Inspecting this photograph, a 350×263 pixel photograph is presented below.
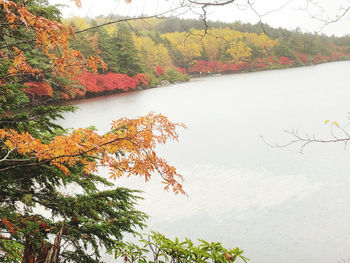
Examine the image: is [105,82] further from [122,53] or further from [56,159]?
[56,159]

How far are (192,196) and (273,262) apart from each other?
204cm

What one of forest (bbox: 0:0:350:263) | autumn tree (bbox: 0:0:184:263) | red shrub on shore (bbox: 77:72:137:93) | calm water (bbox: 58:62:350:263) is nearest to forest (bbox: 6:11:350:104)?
red shrub on shore (bbox: 77:72:137:93)

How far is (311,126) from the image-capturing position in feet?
31.8

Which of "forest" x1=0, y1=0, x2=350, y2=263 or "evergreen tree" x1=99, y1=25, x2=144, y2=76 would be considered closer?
"forest" x1=0, y1=0, x2=350, y2=263

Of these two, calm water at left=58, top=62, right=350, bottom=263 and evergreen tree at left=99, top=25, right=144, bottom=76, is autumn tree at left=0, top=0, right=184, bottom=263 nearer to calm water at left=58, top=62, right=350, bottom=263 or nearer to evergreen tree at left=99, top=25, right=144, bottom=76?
calm water at left=58, top=62, right=350, bottom=263

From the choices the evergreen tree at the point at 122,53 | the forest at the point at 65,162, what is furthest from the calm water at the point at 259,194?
the evergreen tree at the point at 122,53

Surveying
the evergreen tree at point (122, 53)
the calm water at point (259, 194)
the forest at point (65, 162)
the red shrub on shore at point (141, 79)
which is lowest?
the calm water at point (259, 194)

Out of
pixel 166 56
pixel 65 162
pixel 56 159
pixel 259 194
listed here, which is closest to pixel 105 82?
pixel 166 56

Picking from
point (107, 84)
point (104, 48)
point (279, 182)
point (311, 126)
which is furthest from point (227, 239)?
point (104, 48)

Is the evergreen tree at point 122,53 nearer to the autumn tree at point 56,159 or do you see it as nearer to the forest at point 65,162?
the forest at point 65,162

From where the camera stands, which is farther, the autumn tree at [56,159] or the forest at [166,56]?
the forest at [166,56]

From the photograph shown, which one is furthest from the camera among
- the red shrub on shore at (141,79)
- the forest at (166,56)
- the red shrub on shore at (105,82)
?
the red shrub on shore at (141,79)

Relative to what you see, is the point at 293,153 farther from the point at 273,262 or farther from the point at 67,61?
the point at 67,61

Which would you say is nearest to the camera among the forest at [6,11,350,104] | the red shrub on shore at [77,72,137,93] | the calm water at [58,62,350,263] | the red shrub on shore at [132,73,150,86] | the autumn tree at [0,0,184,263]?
the autumn tree at [0,0,184,263]
